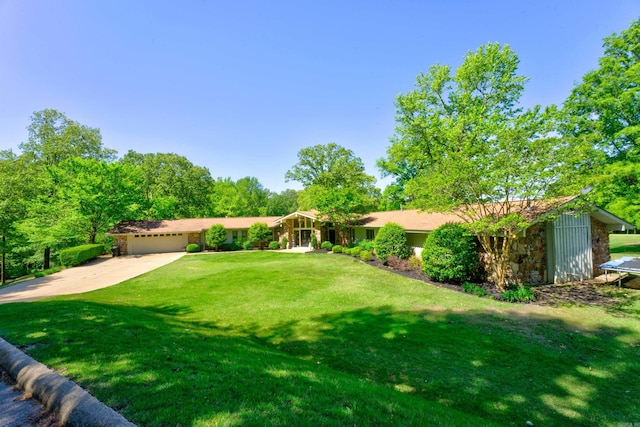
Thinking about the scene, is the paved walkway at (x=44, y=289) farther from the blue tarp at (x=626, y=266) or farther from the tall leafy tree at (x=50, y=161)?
the blue tarp at (x=626, y=266)

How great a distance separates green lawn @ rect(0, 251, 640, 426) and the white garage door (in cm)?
1892

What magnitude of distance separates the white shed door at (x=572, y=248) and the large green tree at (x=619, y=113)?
4977 millimetres

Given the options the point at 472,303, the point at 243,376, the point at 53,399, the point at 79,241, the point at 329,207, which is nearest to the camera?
the point at 53,399

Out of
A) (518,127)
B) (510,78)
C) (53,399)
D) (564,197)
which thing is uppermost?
(510,78)

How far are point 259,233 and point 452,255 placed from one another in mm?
20975

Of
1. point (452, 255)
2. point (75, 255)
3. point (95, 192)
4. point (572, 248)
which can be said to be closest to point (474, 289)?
point (452, 255)

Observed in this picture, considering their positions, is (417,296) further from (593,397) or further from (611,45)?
(611,45)

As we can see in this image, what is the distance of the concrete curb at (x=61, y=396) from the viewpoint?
7.43 feet

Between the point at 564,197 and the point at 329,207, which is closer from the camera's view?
the point at 564,197

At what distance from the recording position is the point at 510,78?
1734cm

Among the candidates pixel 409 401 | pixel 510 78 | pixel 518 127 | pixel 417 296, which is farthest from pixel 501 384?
pixel 510 78

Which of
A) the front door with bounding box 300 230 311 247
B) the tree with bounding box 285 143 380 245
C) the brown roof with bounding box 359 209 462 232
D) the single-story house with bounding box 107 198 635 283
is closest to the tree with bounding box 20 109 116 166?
the single-story house with bounding box 107 198 635 283

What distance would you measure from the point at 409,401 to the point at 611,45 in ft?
86.1

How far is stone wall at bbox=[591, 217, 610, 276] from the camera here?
13297 mm
